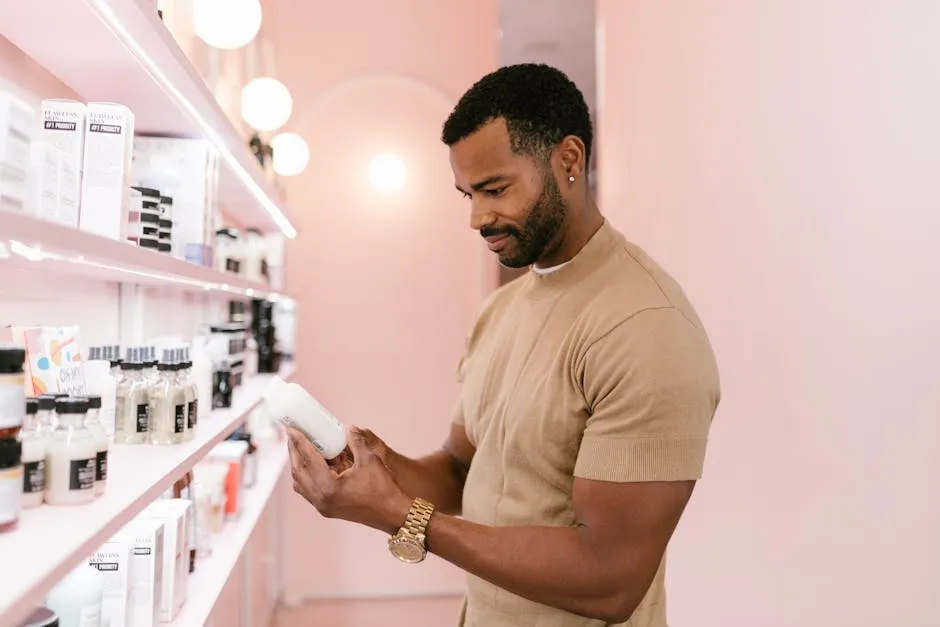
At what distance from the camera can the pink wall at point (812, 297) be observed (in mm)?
1479

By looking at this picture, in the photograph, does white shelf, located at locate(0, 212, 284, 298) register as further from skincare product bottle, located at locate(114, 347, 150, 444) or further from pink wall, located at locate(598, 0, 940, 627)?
pink wall, located at locate(598, 0, 940, 627)

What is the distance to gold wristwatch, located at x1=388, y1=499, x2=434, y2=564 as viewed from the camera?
1.26 metres

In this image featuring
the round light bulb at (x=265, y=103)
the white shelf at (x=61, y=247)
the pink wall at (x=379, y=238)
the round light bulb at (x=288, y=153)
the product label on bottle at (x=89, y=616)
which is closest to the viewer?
the white shelf at (x=61, y=247)

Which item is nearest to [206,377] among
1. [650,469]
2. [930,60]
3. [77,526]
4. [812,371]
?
[77,526]

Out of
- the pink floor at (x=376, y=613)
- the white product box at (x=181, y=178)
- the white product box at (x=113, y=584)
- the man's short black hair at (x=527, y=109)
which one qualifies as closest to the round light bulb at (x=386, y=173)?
the pink floor at (x=376, y=613)

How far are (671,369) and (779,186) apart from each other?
984 mm

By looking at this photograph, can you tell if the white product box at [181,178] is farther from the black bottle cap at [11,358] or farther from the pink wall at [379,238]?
the pink wall at [379,238]

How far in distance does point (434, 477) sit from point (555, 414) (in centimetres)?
44

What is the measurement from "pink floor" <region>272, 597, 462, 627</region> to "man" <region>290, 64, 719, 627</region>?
2.96 m

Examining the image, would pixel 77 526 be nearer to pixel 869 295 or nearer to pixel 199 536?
pixel 199 536

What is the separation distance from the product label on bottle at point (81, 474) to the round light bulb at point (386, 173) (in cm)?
374

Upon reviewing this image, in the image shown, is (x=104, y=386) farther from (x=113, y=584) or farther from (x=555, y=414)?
(x=555, y=414)

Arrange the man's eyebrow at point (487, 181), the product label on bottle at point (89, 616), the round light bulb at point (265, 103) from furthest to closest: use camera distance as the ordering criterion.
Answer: the round light bulb at point (265, 103) → the man's eyebrow at point (487, 181) → the product label on bottle at point (89, 616)

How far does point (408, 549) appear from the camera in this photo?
1.26m
